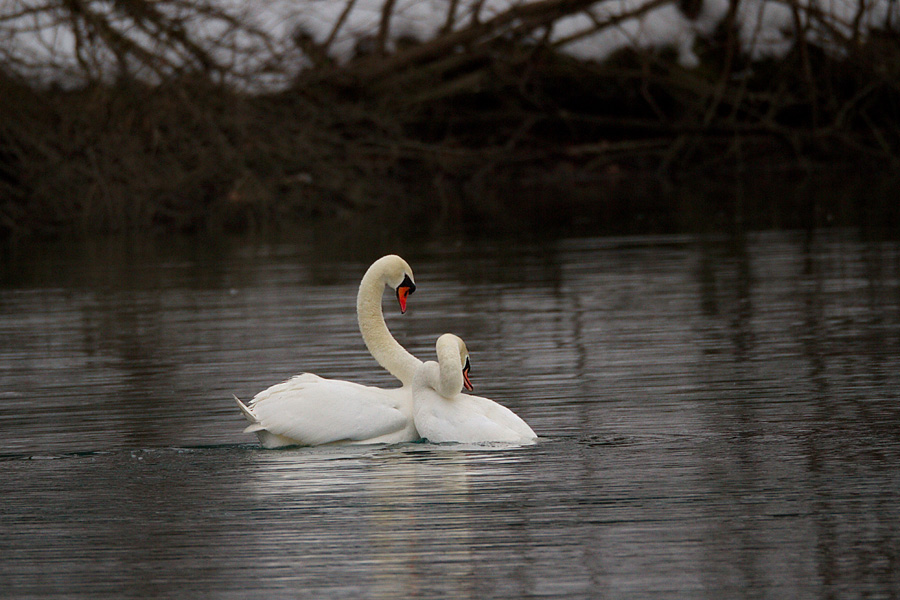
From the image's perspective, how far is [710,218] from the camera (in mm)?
22062

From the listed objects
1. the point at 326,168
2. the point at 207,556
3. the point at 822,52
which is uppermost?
the point at 822,52

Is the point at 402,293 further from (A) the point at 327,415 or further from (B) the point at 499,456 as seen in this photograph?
(B) the point at 499,456

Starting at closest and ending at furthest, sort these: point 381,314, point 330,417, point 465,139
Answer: point 330,417 < point 381,314 < point 465,139

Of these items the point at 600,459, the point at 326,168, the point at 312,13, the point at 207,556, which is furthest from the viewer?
the point at 326,168

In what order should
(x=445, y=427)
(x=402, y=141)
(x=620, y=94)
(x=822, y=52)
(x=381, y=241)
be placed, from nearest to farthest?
1. (x=445, y=427)
2. (x=381, y=241)
3. (x=402, y=141)
4. (x=822, y=52)
5. (x=620, y=94)

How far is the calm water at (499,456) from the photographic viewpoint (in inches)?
180

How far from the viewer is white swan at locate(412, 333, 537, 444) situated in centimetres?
661

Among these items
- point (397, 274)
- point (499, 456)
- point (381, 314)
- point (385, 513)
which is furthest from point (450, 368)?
point (385, 513)

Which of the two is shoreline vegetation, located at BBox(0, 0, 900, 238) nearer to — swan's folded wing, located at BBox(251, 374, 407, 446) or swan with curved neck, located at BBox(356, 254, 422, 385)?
swan with curved neck, located at BBox(356, 254, 422, 385)

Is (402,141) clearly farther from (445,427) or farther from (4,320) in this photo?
(445,427)

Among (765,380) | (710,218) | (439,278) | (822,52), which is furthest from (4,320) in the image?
(822,52)

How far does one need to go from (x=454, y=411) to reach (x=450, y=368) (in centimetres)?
21

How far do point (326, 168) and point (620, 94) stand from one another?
9.47m

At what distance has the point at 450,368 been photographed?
6.61 m
